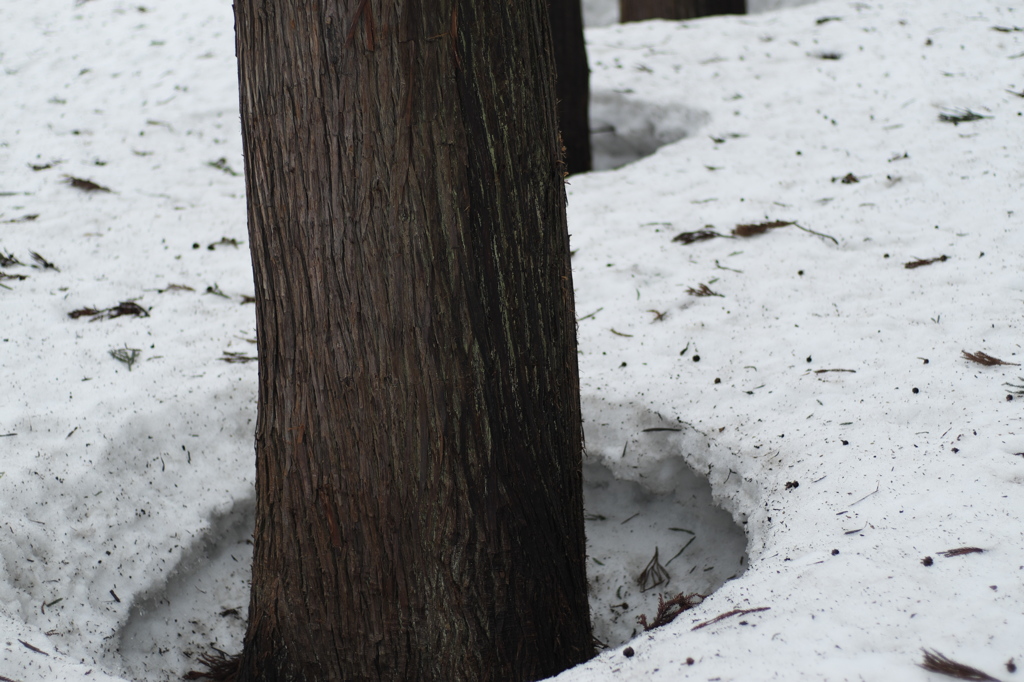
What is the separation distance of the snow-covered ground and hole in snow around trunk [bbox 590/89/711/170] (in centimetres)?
10

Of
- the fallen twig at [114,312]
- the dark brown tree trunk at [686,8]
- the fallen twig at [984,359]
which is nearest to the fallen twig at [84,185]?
the fallen twig at [114,312]

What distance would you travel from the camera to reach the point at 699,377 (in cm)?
291

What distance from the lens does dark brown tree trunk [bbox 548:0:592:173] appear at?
16.9 feet

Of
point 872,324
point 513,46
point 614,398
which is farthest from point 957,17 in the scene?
point 513,46

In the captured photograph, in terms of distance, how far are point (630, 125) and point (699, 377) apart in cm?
338

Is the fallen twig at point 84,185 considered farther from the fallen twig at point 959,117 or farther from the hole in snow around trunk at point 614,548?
the fallen twig at point 959,117

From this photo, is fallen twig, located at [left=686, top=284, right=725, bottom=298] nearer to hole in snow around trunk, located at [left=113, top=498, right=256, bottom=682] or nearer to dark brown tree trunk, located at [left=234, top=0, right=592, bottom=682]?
dark brown tree trunk, located at [left=234, top=0, right=592, bottom=682]

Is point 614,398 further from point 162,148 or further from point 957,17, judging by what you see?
point 957,17

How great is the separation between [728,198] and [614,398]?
6.08 ft

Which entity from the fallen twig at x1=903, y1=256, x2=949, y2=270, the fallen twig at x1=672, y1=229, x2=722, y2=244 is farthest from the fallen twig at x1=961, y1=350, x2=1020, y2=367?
the fallen twig at x1=672, y1=229, x2=722, y2=244

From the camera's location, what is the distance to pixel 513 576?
202 cm

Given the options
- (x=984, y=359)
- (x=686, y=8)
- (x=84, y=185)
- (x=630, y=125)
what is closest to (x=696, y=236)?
(x=984, y=359)

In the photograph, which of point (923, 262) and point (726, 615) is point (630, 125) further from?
point (726, 615)

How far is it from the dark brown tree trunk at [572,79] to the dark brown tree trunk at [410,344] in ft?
11.4
